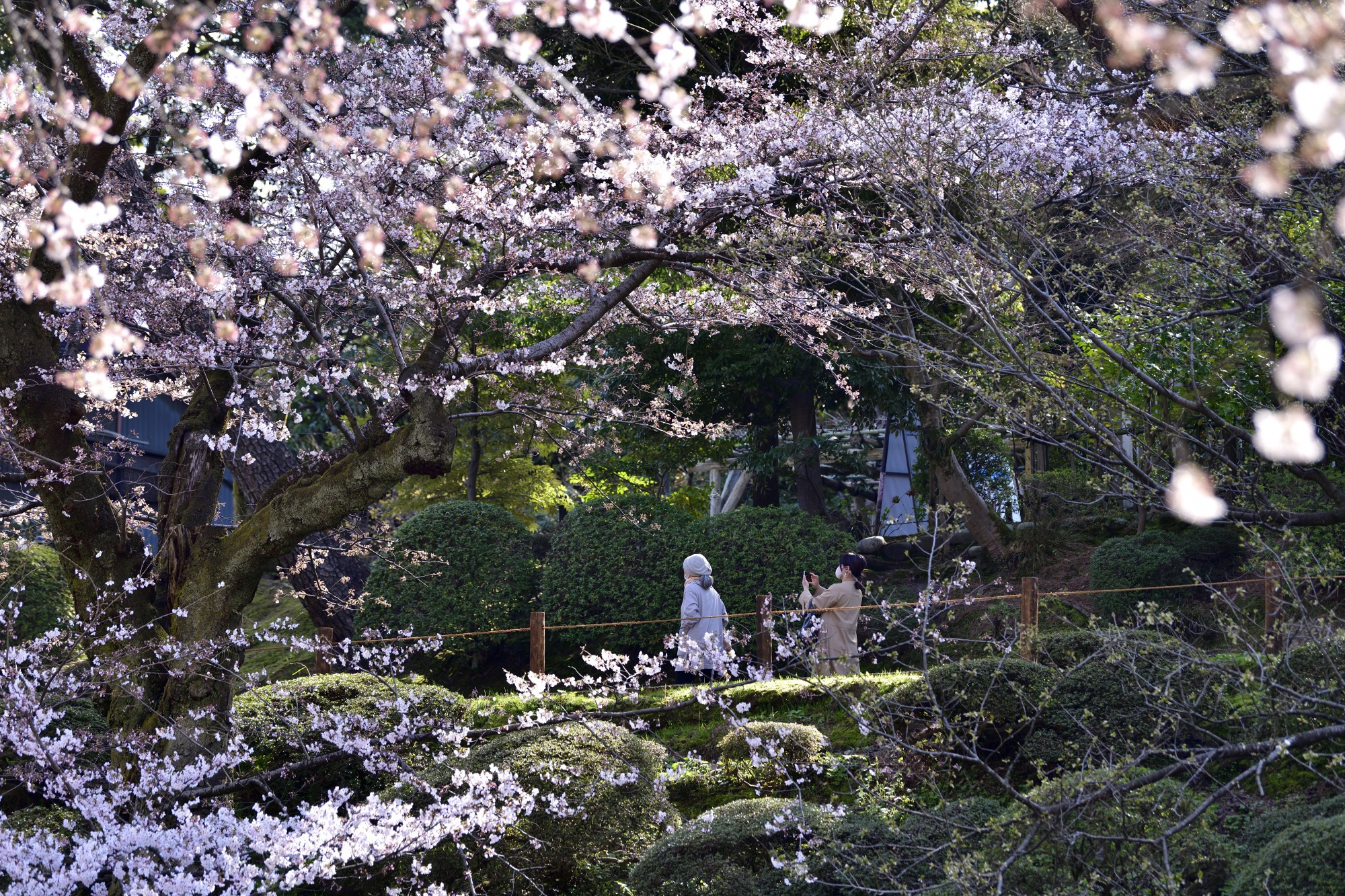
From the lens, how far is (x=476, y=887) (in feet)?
17.4

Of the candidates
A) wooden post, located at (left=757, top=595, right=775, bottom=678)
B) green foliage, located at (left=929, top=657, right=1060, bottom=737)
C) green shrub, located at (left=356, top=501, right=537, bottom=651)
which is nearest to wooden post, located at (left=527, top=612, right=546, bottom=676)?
wooden post, located at (left=757, top=595, right=775, bottom=678)

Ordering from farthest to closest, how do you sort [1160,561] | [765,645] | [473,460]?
1. [473,460]
2. [1160,561]
3. [765,645]

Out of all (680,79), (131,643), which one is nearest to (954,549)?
(680,79)

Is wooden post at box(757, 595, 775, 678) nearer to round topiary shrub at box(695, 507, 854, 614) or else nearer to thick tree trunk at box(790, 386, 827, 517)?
round topiary shrub at box(695, 507, 854, 614)

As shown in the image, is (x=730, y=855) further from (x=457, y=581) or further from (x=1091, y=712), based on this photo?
(x=457, y=581)

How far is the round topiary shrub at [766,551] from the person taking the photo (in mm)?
10250

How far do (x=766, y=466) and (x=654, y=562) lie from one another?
2.49m

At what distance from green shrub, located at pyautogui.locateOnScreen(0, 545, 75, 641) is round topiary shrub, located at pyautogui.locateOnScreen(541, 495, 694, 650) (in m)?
4.56

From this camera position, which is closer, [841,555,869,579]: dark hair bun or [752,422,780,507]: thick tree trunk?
[841,555,869,579]: dark hair bun

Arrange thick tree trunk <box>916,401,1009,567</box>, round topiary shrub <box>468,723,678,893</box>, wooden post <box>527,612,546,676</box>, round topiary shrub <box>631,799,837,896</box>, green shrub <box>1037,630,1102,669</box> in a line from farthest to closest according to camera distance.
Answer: thick tree trunk <box>916,401,1009,567</box>, wooden post <box>527,612,546,676</box>, green shrub <box>1037,630,1102,669</box>, round topiary shrub <box>468,723,678,893</box>, round topiary shrub <box>631,799,837,896</box>

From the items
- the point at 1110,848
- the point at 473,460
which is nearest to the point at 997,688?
the point at 1110,848

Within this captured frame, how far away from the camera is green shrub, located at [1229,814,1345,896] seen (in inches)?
134

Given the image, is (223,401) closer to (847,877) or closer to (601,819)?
(601,819)

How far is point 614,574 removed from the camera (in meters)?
10.4
